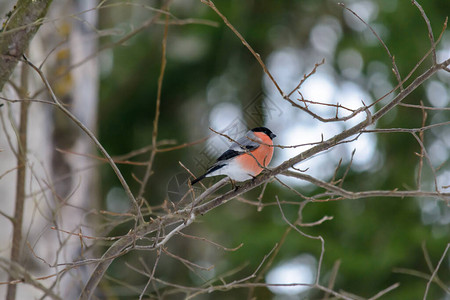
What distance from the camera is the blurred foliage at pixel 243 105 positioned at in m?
4.97

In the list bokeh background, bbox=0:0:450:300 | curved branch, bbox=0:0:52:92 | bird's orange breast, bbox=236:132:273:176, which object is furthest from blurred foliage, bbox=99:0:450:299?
curved branch, bbox=0:0:52:92

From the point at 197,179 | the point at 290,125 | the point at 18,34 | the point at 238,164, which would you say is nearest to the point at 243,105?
the point at 290,125

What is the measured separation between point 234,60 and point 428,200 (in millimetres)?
2682

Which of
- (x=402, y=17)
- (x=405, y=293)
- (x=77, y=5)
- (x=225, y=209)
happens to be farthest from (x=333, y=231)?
(x=77, y=5)

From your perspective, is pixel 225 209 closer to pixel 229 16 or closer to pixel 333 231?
pixel 333 231

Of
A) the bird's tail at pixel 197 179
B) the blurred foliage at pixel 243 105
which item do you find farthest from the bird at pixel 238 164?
the blurred foliage at pixel 243 105

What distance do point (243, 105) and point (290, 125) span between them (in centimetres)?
63

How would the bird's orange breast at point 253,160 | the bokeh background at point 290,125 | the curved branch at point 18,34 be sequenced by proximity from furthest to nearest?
the bokeh background at point 290,125 < the bird's orange breast at point 253,160 < the curved branch at point 18,34

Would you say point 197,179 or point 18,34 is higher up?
point 18,34

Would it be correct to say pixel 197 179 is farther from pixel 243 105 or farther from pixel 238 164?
pixel 243 105

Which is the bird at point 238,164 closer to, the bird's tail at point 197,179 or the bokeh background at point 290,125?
the bird's tail at point 197,179

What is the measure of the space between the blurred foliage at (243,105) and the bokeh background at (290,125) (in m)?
0.01

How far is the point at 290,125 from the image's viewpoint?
618cm

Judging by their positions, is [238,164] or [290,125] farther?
[290,125]
